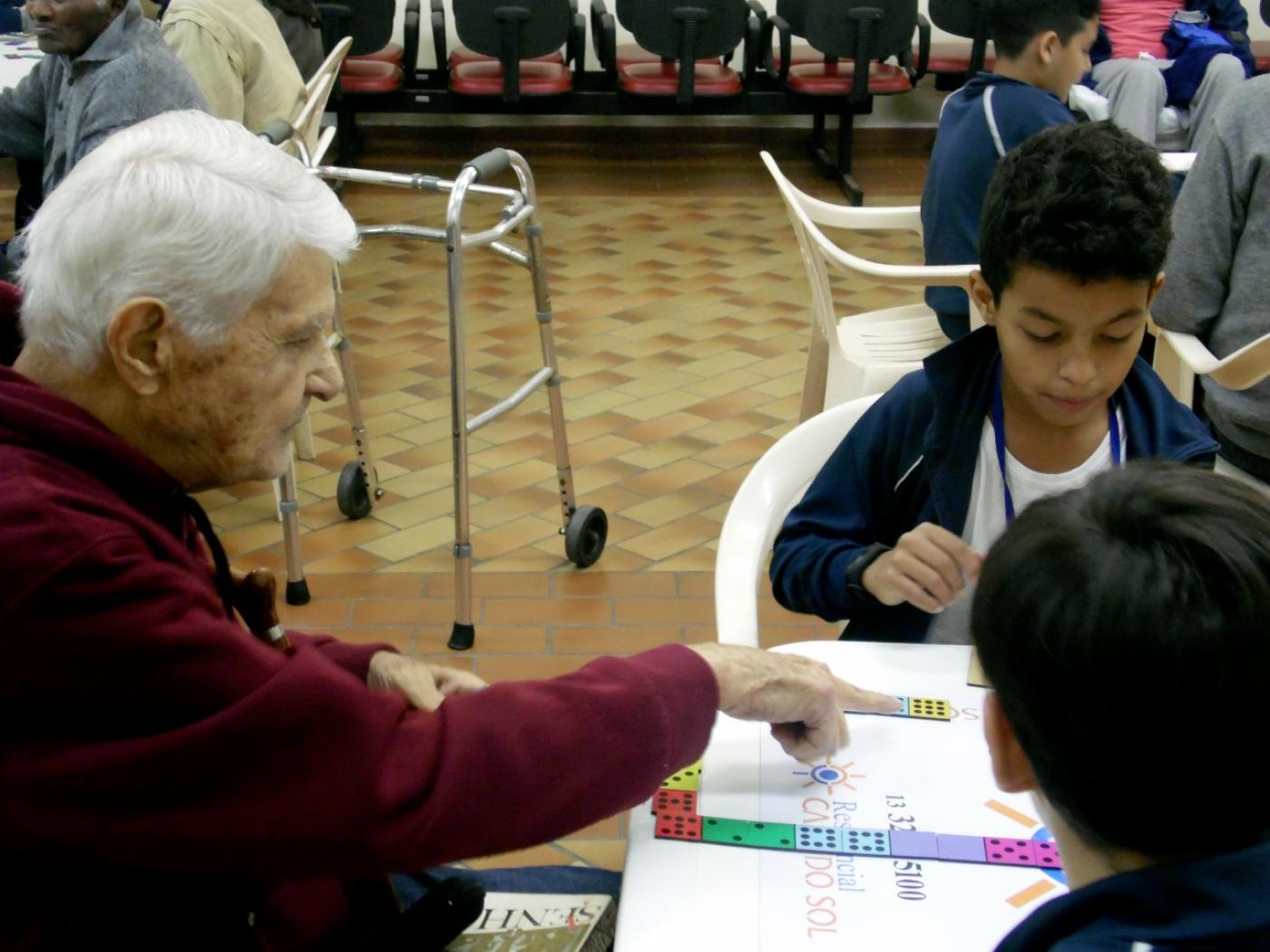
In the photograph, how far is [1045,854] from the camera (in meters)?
1.11

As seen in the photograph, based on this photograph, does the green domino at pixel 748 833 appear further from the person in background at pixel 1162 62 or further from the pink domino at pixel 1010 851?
the person in background at pixel 1162 62

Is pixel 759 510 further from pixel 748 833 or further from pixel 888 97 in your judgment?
pixel 888 97

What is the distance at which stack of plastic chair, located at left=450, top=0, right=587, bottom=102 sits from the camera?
20.3 ft

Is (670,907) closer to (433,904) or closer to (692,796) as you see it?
(692,796)

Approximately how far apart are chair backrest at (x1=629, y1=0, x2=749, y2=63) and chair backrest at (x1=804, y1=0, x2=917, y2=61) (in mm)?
345

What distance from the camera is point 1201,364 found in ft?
8.40

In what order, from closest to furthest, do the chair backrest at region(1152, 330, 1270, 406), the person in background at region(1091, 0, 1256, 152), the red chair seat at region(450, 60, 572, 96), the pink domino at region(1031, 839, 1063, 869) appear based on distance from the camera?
the pink domino at region(1031, 839, 1063, 869) → the chair backrest at region(1152, 330, 1270, 406) → the person in background at region(1091, 0, 1256, 152) → the red chair seat at region(450, 60, 572, 96)

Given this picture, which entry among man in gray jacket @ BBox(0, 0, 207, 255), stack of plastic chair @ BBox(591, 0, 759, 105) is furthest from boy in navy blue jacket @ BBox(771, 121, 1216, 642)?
stack of plastic chair @ BBox(591, 0, 759, 105)

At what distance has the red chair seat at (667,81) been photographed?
648 cm

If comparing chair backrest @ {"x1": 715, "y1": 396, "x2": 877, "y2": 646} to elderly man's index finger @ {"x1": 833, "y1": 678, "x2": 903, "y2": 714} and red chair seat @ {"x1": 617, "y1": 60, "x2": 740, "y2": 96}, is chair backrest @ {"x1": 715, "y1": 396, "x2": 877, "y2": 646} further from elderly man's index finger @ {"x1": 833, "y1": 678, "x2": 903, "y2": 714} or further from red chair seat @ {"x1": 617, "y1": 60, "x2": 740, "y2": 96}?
red chair seat @ {"x1": 617, "y1": 60, "x2": 740, "y2": 96}

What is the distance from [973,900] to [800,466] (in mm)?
843

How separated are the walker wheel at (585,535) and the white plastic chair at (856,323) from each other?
638 mm

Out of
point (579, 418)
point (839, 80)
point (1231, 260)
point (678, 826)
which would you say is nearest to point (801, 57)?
point (839, 80)

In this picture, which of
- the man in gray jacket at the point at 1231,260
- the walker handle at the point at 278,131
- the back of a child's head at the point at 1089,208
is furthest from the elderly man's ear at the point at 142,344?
the man in gray jacket at the point at 1231,260
